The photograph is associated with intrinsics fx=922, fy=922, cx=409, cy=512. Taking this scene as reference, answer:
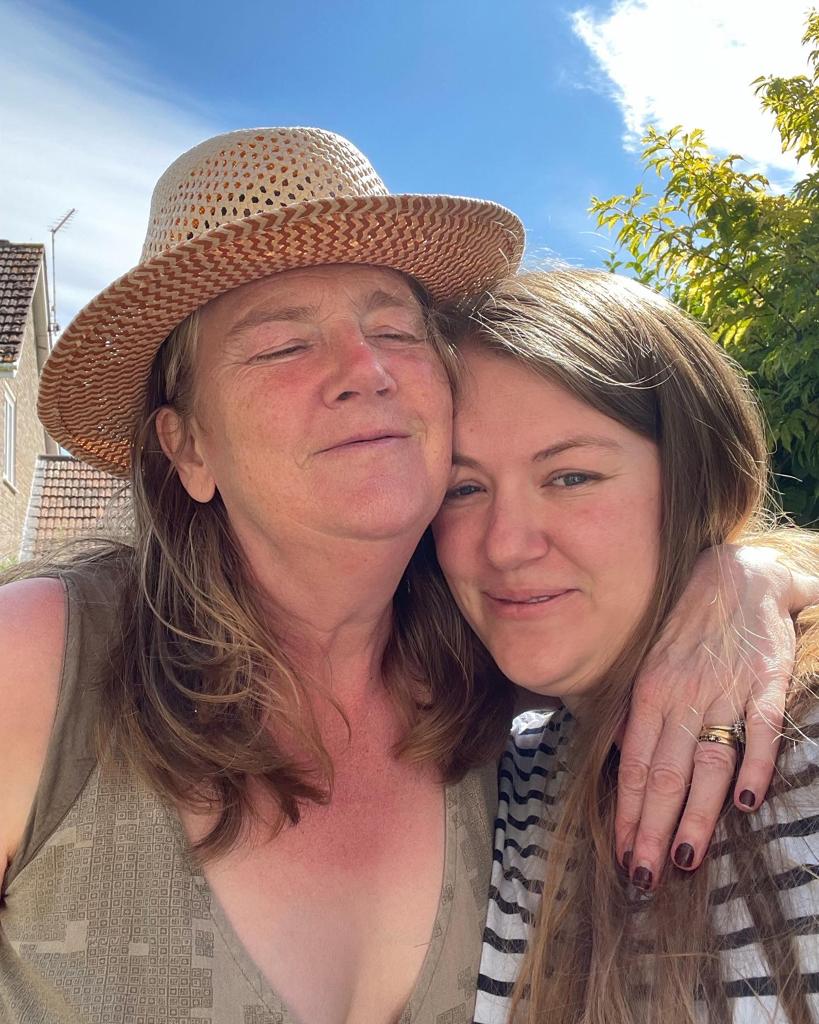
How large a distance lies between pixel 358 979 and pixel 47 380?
153 cm

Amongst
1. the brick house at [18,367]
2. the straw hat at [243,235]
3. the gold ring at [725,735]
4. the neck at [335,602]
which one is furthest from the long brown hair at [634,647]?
the brick house at [18,367]

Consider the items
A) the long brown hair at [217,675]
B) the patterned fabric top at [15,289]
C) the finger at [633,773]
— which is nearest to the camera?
the finger at [633,773]

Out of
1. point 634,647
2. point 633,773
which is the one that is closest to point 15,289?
point 634,647

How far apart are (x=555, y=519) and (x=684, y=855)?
28.4 inches

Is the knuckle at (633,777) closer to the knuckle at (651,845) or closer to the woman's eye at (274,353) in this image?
the knuckle at (651,845)

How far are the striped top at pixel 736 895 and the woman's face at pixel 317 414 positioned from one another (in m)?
0.75

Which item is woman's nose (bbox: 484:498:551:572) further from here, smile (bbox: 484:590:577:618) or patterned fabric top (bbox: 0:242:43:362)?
patterned fabric top (bbox: 0:242:43:362)

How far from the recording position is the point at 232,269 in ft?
6.44

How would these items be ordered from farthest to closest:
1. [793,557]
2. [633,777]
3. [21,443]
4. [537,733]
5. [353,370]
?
[21,443]
[537,733]
[793,557]
[353,370]
[633,777]

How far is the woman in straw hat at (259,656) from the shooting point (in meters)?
1.78

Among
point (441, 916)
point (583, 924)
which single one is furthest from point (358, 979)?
point (583, 924)

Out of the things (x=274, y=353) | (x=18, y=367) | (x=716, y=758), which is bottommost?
(x=18, y=367)

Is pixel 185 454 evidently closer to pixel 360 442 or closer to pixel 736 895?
pixel 360 442

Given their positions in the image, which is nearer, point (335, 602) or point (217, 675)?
point (217, 675)
